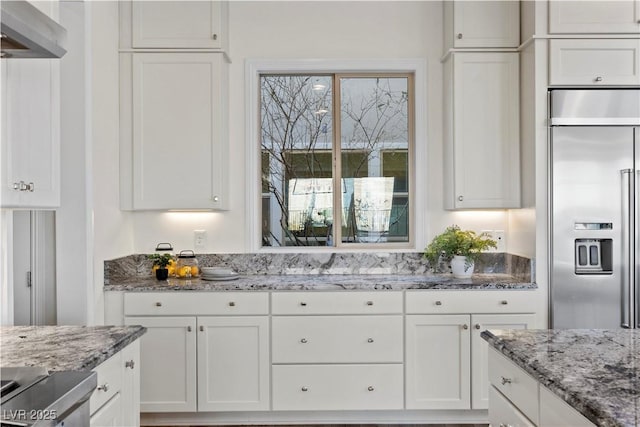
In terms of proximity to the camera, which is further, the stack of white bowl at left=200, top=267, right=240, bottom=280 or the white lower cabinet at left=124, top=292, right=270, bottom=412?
the stack of white bowl at left=200, top=267, right=240, bottom=280

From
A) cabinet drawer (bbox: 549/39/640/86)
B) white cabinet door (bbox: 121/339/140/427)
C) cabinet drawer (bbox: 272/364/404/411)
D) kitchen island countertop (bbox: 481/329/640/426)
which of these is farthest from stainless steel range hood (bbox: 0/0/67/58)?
cabinet drawer (bbox: 549/39/640/86)

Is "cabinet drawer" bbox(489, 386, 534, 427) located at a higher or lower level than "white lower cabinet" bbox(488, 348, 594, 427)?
lower

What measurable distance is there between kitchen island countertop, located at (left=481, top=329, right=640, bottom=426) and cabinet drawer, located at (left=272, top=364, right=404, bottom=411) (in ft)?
4.55

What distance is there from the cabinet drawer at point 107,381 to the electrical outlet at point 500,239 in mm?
2623

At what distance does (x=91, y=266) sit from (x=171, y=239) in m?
0.79

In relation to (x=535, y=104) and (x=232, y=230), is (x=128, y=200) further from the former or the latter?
(x=535, y=104)

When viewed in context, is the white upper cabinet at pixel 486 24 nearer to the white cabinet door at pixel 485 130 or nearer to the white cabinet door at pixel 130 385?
the white cabinet door at pixel 485 130

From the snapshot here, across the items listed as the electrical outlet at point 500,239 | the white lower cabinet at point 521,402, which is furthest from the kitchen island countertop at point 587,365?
the electrical outlet at point 500,239

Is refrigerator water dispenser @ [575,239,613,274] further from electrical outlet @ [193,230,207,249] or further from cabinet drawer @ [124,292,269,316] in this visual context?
electrical outlet @ [193,230,207,249]

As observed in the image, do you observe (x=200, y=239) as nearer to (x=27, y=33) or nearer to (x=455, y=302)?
(x=455, y=302)

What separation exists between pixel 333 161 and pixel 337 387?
157 centimetres

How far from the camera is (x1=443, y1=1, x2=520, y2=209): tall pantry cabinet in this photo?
3.27 metres

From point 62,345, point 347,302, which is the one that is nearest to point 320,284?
point 347,302

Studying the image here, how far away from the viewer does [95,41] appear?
114 inches
